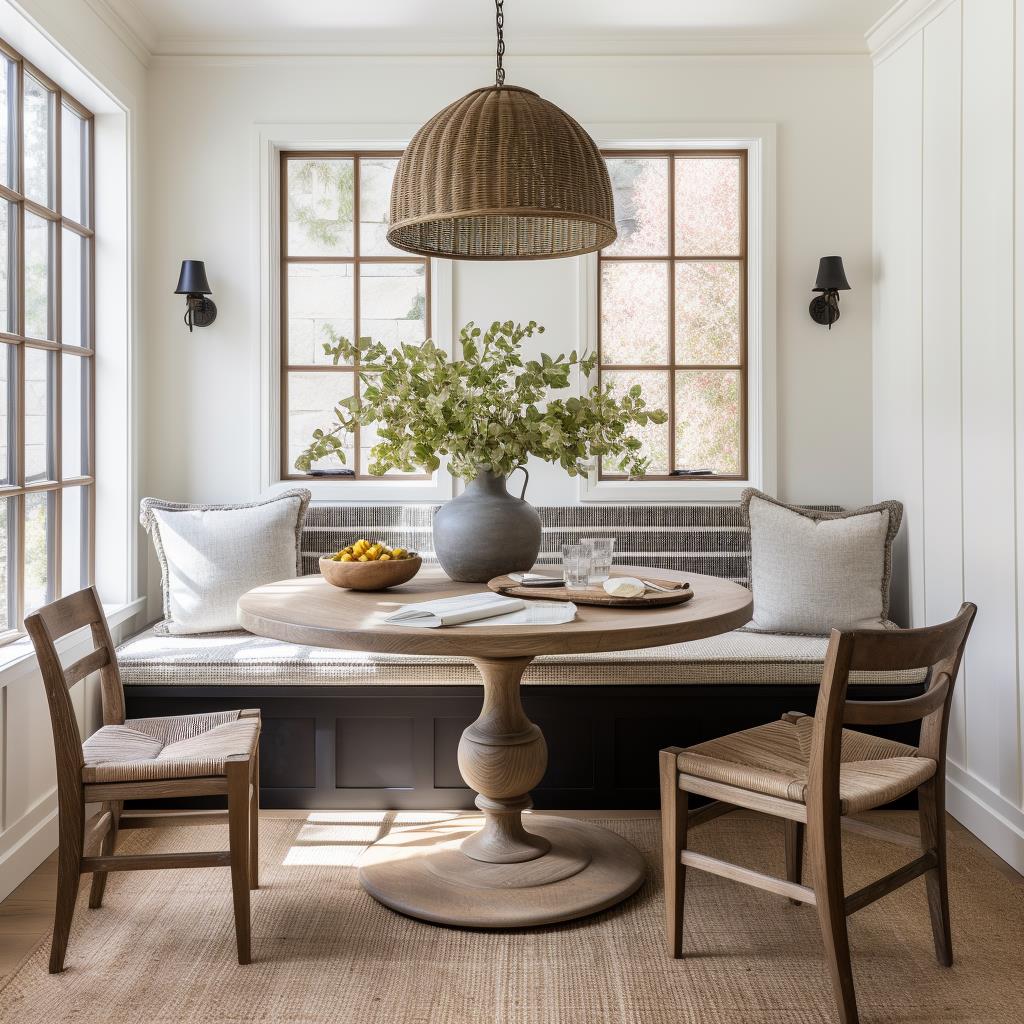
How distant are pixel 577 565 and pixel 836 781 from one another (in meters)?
0.77

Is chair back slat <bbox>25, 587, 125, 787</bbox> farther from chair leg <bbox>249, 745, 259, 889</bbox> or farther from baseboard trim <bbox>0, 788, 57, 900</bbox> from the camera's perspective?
baseboard trim <bbox>0, 788, 57, 900</bbox>

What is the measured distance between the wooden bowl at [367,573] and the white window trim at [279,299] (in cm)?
138

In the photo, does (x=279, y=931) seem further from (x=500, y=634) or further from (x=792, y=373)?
(x=792, y=373)

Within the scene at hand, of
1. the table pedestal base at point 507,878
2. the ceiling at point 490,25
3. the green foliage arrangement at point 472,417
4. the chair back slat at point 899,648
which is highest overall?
the ceiling at point 490,25

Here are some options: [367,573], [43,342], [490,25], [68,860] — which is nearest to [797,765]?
[367,573]

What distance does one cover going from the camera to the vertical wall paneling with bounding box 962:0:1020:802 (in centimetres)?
270

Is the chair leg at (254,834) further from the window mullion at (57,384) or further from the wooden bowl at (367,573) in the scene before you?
the window mullion at (57,384)

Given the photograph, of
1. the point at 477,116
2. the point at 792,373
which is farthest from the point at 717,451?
the point at 477,116

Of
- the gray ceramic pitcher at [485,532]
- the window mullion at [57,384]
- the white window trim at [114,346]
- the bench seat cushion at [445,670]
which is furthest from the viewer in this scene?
the white window trim at [114,346]

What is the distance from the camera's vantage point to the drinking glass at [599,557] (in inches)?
91.6

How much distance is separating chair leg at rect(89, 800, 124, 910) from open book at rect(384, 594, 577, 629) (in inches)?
36.6

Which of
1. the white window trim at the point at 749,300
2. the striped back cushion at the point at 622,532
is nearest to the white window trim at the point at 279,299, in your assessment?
the striped back cushion at the point at 622,532

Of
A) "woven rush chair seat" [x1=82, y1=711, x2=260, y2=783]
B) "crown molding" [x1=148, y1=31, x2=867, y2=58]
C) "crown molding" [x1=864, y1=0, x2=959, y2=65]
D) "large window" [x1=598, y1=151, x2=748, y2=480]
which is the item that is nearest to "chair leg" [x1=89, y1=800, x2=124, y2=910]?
"woven rush chair seat" [x1=82, y1=711, x2=260, y2=783]

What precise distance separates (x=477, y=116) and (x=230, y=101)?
2154mm
